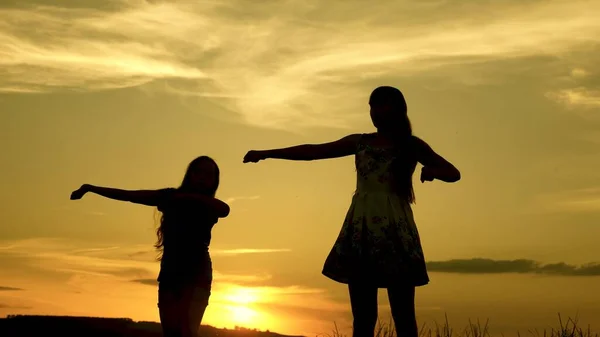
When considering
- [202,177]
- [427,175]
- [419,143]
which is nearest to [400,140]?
[419,143]

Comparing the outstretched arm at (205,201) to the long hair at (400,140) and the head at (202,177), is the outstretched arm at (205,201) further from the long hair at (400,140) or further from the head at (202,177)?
the long hair at (400,140)

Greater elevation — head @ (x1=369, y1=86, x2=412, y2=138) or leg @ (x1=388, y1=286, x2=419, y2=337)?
head @ (x1=369, y1=86, x2=412, y2=138)

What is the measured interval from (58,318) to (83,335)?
58 centimetres

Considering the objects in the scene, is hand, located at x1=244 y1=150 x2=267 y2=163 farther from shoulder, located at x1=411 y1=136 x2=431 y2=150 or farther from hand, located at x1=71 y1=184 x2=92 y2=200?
hand, located at x1=71 y1=184 x2=92 y2=200

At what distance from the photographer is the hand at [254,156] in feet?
25.2

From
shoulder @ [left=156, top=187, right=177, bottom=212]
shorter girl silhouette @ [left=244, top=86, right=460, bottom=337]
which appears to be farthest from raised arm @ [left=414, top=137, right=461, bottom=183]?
shoulder @ [left=156, top=187, right=177, bottom=212]

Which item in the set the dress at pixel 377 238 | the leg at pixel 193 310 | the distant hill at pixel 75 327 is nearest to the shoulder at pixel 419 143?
the dress at pixel 377 238

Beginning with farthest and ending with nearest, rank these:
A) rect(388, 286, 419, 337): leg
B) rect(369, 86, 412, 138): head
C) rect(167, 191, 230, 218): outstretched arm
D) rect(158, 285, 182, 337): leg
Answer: rect(167, 191, 230, 218): outstretched arm < rect(158, 285, 182, 337): leg < rect(369, 86, 412, 138): head < rect(388, 286, 419, 337): leg

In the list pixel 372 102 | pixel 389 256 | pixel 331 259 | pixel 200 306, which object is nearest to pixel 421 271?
pixel 389 256

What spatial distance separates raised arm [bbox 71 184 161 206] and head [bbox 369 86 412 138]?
2.37m

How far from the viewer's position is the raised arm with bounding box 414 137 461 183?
6.93 metres

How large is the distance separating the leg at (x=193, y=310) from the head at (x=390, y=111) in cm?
225

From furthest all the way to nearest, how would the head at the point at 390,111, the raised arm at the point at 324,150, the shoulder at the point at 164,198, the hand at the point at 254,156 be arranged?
the shoulder at the point at 164,198 → the hand at the point at 254,156 → the raised arm at the point at 324,150 → the head at the point at 390,111

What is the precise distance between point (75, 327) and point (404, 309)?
6006mm
